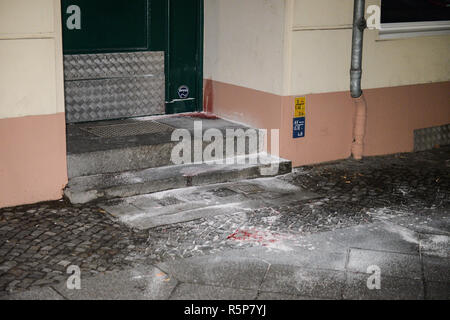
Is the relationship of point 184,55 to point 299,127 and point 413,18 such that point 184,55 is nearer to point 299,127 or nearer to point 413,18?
point 299,127

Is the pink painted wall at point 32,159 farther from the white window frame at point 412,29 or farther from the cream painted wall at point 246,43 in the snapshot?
the white window frame at point 412,29

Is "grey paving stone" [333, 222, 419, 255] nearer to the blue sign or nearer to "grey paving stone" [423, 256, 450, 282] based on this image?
"grey paving stone" [423, 256, 450, 282]

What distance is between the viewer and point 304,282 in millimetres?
5418

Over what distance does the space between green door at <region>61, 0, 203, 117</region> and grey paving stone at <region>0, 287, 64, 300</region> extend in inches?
167

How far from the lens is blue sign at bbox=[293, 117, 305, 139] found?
346 inches

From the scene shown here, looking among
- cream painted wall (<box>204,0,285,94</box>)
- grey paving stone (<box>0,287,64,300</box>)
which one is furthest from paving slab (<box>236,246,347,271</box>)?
cream painted wall (<box>204,0,285,94</box>)

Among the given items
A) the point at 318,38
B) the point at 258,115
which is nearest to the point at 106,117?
the point at 258,115

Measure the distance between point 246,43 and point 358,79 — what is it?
1.61 meters

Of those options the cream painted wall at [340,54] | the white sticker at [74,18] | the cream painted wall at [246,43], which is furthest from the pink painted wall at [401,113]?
the white sticker at [74,18]

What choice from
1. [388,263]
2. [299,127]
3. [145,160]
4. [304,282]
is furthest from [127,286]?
[299,127]

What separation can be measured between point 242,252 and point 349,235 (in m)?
1.20

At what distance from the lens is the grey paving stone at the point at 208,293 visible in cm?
511

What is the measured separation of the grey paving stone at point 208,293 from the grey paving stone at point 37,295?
0.91 meters

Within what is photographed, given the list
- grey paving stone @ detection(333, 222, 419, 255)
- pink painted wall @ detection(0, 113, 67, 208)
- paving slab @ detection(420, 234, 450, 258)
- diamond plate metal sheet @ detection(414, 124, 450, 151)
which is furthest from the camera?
diamond plate metal sheet @ detection(414, 124, 450, 151)
